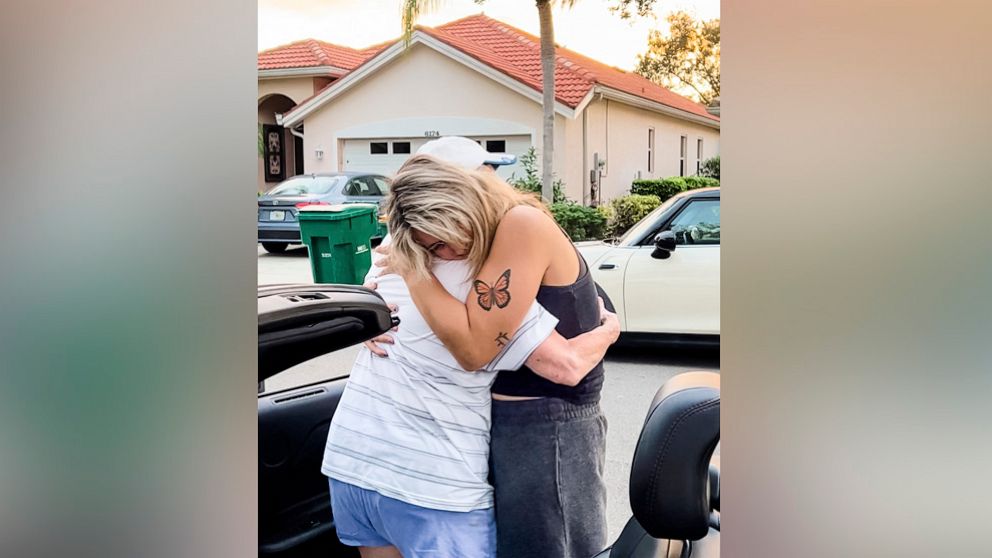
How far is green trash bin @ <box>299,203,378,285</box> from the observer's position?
1.62 m

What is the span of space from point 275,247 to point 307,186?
158 mm

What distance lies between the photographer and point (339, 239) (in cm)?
170

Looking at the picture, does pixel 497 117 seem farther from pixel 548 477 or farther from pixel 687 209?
pixel 548 477

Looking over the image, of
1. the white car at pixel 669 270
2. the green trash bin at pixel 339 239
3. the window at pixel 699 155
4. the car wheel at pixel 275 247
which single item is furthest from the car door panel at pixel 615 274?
the car wheel at pixel 275 247

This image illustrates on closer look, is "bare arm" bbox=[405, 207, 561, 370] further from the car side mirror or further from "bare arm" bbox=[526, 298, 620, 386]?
the car side mirror

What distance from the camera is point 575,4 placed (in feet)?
5.04

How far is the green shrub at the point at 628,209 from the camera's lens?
1.64 m

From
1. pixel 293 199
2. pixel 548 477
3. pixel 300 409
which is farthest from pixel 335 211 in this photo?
pixel 548 477

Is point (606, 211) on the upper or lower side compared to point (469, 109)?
lower

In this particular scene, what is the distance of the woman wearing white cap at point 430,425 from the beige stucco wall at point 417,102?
150 mm

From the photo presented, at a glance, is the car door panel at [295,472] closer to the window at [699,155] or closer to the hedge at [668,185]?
the hedge at [668,185]
